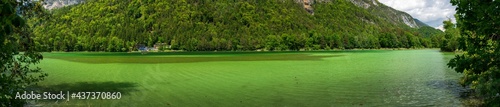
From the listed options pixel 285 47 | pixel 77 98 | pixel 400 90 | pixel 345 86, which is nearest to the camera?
pixel 77 98

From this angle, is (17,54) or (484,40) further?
(17,54)

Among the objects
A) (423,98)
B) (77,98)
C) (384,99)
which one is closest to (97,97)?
(77,98)

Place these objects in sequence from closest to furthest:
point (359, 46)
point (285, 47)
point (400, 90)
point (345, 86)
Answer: point (400, 90), point (345, 86), point (285, 47), point (359, 46)

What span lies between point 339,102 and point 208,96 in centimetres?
700

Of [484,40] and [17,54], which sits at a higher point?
[484,40]

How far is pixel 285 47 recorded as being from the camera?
613ft

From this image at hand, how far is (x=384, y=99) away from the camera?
1817 centimetres

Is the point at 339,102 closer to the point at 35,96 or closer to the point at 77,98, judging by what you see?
the point at 77,98

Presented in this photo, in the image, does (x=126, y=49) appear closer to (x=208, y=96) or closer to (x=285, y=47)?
(x=285, y=47)

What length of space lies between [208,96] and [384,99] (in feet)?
30.2

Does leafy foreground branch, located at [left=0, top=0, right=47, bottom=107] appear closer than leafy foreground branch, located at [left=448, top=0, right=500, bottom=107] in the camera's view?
No

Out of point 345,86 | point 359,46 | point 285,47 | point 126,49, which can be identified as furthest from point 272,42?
Answer: point 345,86

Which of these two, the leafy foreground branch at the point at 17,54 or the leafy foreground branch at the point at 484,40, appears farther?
the leafy foreground branch at the point at 17,54

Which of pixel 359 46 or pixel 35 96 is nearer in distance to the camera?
pixel 35 96
